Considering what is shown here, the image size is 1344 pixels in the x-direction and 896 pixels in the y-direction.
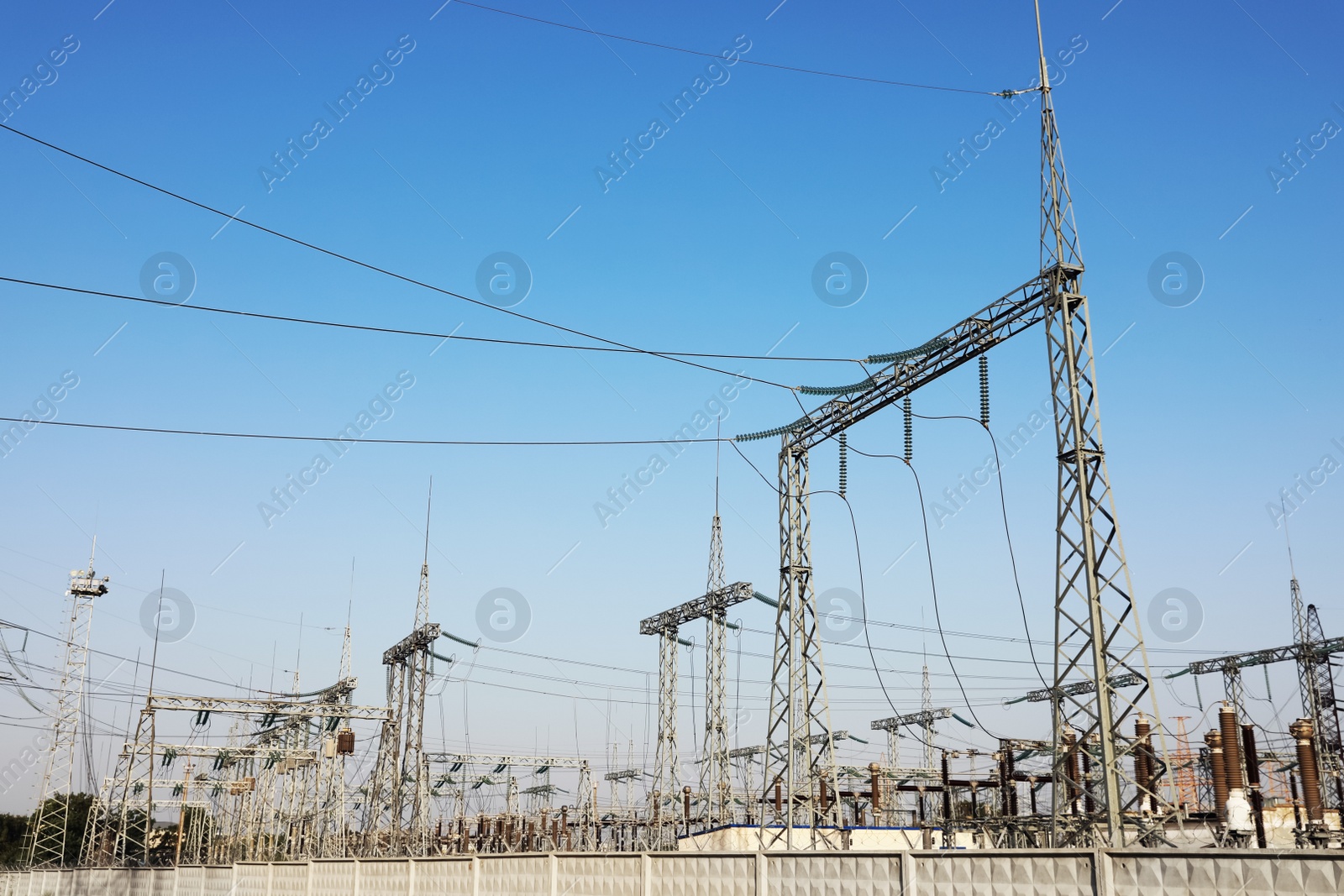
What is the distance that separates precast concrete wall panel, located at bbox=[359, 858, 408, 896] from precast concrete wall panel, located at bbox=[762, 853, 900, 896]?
309 inches

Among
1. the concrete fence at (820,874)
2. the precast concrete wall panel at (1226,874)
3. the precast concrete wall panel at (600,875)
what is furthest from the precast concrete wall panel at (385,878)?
the precast concrete wall panel at (1226,874)

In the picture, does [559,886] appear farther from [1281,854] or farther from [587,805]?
[587,805]

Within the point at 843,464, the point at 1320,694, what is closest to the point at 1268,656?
the point at 1320,694

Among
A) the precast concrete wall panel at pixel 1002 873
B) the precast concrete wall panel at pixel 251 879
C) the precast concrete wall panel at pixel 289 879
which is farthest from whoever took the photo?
the precast concrete wall panel at pixel 251 879

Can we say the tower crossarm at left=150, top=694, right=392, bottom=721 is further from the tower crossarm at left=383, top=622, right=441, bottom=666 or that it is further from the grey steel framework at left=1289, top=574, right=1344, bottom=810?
the grey steel framework at left=1289, top=574, right=1344, bottom=810

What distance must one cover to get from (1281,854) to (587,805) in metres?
60.9

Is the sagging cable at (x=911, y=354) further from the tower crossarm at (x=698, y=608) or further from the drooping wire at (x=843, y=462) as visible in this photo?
the tower crossarm at (x=698, y=608)

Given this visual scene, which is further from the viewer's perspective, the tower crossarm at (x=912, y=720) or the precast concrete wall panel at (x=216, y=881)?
the tower crossarm at (x=912, y=720)

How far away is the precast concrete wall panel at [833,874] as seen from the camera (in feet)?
37.0

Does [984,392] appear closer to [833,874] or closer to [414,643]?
[833,874]

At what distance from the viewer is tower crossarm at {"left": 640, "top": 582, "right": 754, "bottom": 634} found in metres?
40.6

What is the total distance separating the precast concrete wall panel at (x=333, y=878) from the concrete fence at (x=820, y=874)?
3 cm

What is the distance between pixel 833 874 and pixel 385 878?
9.54 meters

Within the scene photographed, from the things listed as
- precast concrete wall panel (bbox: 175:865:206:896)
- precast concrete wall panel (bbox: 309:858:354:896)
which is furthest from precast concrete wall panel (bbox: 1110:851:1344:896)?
precast concrete wall panel (bbox: 175:865:206:896)
